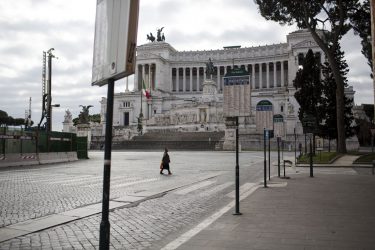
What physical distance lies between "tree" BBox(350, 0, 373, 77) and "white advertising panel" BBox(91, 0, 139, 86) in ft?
97.2

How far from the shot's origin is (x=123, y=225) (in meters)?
7.86

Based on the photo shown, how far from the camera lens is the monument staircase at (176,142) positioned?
59.3 m

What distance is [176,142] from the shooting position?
62156 mm

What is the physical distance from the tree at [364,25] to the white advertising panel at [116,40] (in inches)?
1167

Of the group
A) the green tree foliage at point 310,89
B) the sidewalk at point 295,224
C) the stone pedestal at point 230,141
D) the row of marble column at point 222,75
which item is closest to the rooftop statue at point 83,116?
the stone pedestal at point 230,141

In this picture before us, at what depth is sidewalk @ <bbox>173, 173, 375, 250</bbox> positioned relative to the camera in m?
6.23

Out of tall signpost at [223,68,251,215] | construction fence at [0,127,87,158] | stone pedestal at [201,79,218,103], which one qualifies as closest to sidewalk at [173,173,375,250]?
tall signpost at [223,68,251,215]

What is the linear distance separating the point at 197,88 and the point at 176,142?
184 ft

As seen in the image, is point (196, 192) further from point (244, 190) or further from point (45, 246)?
point (45, 246)

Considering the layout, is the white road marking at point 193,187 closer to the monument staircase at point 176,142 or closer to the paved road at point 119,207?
the paved road at point 119,207

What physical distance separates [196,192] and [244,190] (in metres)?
1.77

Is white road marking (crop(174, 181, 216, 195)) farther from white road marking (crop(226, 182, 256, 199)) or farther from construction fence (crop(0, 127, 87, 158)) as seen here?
construction fence (crop(0, 127, 87, 158))

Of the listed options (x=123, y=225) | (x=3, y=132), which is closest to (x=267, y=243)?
(x=123, y=225)

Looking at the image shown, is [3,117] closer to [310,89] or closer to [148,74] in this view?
[148,74]
